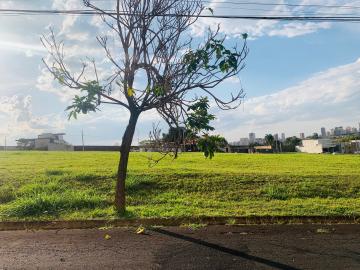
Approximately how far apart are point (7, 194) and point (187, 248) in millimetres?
7171

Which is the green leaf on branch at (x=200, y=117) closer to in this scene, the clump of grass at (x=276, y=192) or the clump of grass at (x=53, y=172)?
the clump of grass at (x=276, y=192)

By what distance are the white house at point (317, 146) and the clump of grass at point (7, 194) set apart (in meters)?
93.7

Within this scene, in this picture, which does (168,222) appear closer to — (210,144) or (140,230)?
(140,230)

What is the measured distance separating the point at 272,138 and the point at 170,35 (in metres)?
113

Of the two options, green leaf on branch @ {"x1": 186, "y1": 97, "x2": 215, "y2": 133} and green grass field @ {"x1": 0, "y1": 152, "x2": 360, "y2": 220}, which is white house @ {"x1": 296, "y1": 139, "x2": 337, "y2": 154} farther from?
green leaf on branch @ {"x1": 186, "y1": 97, "x2": 215, "y2": 133}

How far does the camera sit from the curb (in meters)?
9.02

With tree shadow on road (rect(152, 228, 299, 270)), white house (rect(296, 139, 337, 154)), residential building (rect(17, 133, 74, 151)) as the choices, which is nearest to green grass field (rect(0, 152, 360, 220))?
tree shadow on road (rect(152, 228, 299, 270))

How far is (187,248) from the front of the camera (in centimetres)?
720

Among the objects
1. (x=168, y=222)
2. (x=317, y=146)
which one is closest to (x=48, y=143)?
(x=317, y=146)

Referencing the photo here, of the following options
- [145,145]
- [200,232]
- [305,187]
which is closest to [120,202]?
[145,145]

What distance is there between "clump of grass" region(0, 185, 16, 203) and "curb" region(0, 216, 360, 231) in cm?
330

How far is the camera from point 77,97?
8.64 metres

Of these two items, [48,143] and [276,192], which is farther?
[48,143]

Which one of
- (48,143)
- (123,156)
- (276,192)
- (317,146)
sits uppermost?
(48,143)
